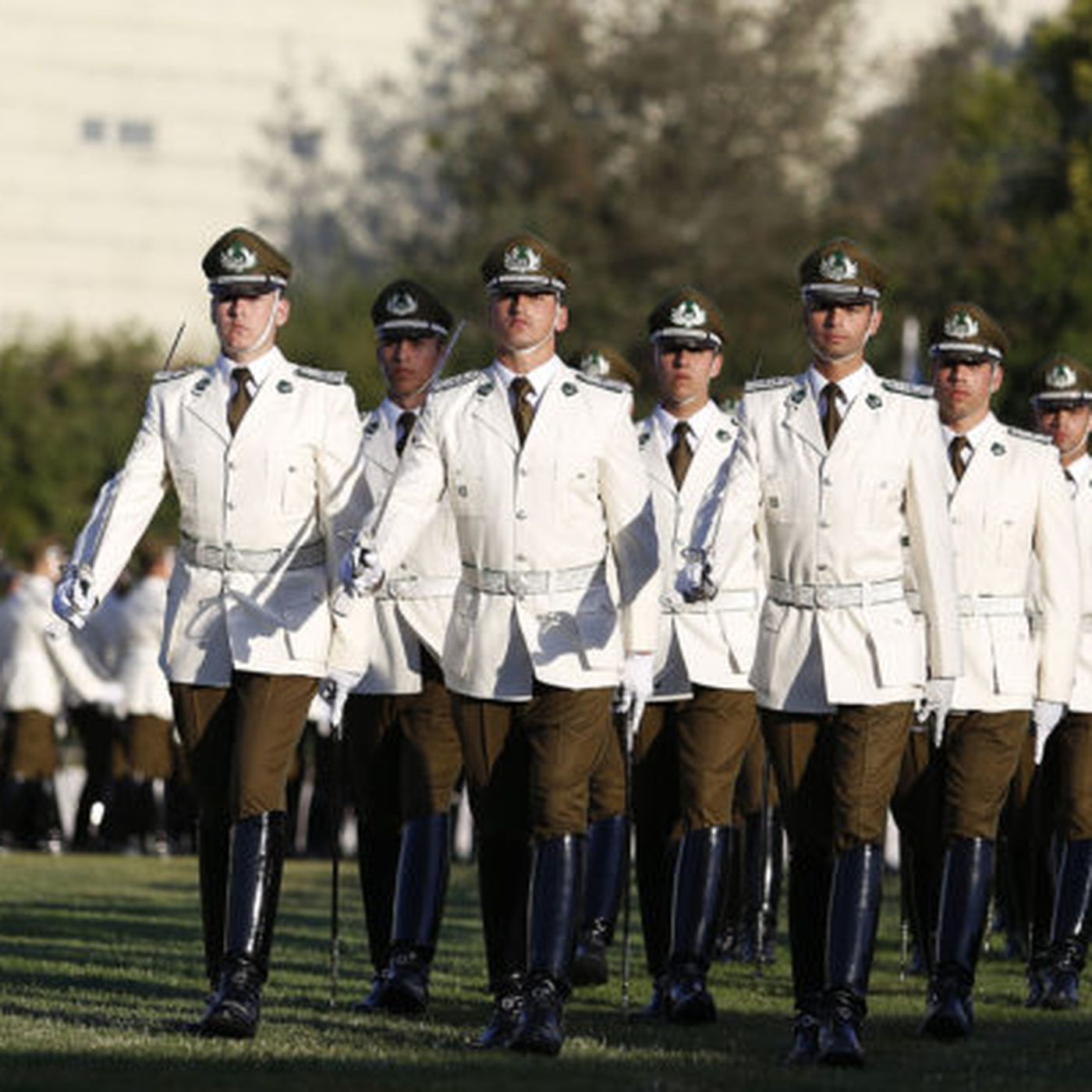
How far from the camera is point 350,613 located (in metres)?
12.5

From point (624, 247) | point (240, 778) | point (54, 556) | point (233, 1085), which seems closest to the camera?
point (233, 1085)

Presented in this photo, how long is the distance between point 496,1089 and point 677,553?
433 cm

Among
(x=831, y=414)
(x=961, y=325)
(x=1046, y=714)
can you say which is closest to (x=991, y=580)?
(x=1046, y=714)

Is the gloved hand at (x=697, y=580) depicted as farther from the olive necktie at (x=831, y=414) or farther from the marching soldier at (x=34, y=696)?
the marching soldier at (x=34, y=696)

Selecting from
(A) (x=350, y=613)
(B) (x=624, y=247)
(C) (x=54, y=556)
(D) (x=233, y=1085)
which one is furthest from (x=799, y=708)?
(B) (x=624, y=247)

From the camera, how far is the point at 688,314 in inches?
582

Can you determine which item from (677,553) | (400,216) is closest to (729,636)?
(677,553)

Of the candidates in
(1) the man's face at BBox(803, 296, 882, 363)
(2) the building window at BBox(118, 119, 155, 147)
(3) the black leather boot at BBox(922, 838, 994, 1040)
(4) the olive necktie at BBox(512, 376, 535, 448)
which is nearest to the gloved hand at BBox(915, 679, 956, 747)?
(3) the black leather boot at BBox(922, 838, 994, 1040)

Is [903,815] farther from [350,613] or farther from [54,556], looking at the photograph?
[54,556]

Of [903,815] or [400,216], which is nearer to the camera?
[903,815]

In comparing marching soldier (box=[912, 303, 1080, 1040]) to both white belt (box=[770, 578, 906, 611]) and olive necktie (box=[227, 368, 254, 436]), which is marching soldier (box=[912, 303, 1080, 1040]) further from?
olive necktie (box=[227, 368, 254, 436])

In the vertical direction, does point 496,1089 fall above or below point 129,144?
below

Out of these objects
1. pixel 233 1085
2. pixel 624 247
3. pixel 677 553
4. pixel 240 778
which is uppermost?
pixel 624 247

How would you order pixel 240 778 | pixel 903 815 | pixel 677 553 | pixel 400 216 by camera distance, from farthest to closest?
pixel 400 216
pixel 677 553
pixel 903 815
pixel 240 778
